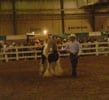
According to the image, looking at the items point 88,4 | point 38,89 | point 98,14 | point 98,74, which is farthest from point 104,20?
point 38,89

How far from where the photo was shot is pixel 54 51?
13.8m

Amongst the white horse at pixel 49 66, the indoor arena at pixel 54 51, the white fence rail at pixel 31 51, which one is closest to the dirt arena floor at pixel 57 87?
the indoor arena at pixel 54 51

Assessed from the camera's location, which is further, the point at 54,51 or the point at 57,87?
the point at 54,51

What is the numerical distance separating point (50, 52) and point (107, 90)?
3680 mm

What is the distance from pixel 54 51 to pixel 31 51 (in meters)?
10.5

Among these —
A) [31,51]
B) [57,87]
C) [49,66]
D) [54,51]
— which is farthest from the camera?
[31,51]

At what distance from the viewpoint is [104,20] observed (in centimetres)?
3459

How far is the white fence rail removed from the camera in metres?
23.9

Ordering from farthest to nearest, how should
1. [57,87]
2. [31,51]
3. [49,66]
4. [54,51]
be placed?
[31,51] < [49,66] < [54,51] < [57,87]

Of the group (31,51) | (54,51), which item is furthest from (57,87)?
(31,51)

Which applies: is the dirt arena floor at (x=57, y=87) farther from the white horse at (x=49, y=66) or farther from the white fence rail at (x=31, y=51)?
the white fence rail at (x=31, y=51)

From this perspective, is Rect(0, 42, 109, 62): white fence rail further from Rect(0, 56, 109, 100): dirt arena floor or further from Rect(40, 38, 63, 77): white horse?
Rect(40, 38, 63, 77): white horse

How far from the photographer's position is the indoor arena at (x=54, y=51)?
36.8 ft

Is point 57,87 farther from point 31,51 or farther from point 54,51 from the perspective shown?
point 31,51
